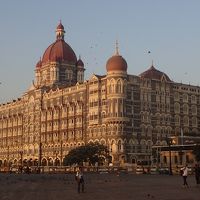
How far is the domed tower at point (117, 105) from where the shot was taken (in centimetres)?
10569

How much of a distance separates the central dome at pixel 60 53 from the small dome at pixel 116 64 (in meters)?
34.3

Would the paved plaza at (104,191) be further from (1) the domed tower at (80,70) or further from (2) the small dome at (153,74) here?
(1) the domed tower at (80,70)

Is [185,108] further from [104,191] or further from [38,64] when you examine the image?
[104,191]

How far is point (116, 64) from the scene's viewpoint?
108 m

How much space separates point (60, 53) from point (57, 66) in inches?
189

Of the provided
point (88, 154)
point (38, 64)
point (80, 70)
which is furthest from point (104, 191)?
point (38, 64)

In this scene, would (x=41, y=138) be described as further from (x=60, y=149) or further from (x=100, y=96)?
(x=100, y=96)

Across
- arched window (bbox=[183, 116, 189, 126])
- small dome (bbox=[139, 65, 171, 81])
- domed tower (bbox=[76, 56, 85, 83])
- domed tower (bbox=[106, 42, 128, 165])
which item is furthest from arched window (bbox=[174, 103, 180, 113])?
domed tower (bbox=[76, 56, 85, 83])

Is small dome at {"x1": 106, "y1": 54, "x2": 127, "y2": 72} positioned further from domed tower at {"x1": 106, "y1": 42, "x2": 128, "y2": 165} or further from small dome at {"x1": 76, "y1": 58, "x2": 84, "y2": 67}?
small dome at {"x1": 76, "y1": 58, "x2": 84, "y2": 67}

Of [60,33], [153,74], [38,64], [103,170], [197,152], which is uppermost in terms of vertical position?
[60,33]

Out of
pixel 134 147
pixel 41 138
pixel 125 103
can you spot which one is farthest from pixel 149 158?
pixel 41 138

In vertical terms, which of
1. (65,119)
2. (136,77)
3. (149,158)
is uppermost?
(136,77)

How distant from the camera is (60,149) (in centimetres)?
12450

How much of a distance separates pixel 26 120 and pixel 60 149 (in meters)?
21.7
